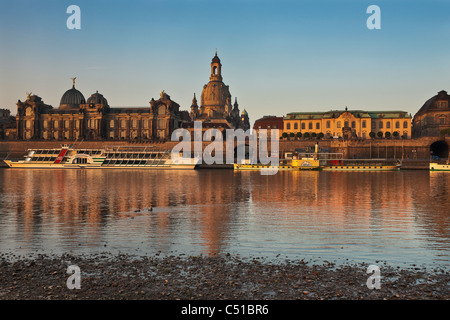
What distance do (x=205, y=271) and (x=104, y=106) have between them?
12225cm

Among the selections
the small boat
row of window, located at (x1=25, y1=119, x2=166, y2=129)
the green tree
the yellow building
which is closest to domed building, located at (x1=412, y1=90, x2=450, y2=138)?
the green tree

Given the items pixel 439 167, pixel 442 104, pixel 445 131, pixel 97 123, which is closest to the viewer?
pixel 439 167

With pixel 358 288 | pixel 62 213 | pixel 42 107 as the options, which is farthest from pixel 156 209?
pixel 42 107

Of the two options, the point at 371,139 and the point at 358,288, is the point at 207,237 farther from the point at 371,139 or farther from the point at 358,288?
the point at 371,139

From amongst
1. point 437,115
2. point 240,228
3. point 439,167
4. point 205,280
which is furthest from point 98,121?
point 205,280

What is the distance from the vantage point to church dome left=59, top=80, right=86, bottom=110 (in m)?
133

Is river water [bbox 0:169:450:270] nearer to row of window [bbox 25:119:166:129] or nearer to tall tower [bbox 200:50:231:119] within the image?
row of window [bbox 25:119:166:129]

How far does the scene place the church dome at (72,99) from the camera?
5231 inches

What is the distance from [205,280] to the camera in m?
10.8

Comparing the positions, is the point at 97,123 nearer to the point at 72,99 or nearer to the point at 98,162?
the point at 72,99

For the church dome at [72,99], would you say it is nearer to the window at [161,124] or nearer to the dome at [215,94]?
the window at [161,124]

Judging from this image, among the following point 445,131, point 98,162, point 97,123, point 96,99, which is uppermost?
point 96,99

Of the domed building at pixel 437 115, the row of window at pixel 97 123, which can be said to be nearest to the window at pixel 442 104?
the domed building at pixel 437 115

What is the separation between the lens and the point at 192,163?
283 feet
